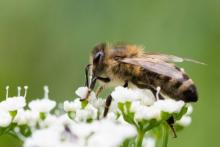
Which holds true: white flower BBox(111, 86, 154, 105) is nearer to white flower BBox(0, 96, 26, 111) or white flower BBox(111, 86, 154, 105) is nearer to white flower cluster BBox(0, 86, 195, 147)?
white flower cluster BBox(0, 86, 195, 147)

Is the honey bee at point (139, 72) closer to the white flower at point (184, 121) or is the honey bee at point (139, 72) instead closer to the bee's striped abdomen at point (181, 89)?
the bee's striped abdomen at point (181, 89)

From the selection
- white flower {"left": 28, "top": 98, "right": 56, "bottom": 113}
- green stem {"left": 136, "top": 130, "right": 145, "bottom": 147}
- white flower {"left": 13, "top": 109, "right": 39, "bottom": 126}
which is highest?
white flower {"left": 28, "top": 98, "right": 56, "bottom": 113}

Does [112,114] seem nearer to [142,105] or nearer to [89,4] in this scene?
[142,105]

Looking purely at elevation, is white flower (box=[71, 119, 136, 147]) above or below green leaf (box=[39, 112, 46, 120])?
above

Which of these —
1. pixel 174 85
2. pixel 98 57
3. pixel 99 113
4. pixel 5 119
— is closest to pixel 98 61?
pixel 98 57

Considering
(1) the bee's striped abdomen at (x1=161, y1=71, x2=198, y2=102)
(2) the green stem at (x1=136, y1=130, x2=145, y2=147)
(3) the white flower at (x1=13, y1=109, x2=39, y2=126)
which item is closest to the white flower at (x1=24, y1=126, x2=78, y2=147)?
(2) the green stem at (x1=136, y1=130, x2=145, y2=147)

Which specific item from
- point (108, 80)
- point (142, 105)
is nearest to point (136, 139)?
point (142, 105)

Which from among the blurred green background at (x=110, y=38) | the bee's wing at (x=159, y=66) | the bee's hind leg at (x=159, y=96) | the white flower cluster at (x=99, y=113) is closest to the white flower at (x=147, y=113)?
the white flower cluster at (x=99, y=113)
